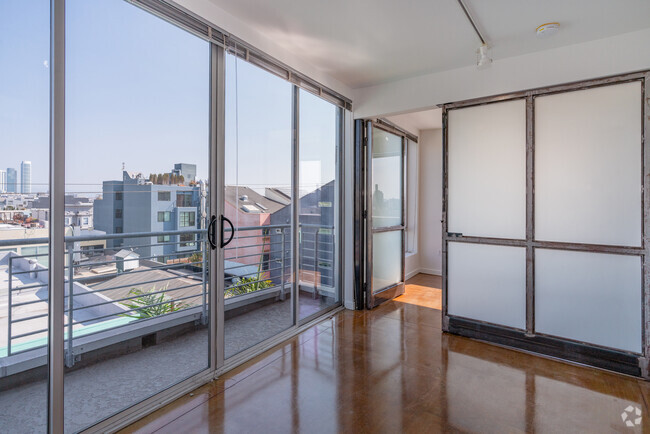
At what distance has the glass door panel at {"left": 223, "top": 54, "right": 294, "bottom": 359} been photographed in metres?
2.49

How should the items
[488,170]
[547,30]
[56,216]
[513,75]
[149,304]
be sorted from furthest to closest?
1. [488,170]
2. [513,75]
3. [547,30]
4. [149,304]
5. [56,216]

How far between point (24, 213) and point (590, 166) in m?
3.59

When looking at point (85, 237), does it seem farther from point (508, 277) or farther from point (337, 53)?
point (508, 277)

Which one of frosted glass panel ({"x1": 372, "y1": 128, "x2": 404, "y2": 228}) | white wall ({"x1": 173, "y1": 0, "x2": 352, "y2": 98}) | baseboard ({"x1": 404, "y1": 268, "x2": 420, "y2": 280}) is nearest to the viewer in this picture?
white wall ({"x1": 173, "y1": 0, "x2": 352, "y2": 98})

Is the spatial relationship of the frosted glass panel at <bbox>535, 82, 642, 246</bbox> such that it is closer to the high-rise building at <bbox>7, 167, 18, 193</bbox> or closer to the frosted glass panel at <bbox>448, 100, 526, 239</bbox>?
the frosted glass panel at <bbox>448, 100, 526, 239</bbox>

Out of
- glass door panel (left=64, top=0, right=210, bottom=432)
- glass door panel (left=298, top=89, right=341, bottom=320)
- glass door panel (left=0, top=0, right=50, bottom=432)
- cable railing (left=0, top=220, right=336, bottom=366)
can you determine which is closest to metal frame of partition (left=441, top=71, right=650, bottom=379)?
glass door panel (left=298, top=89, right=341, bottom=320)

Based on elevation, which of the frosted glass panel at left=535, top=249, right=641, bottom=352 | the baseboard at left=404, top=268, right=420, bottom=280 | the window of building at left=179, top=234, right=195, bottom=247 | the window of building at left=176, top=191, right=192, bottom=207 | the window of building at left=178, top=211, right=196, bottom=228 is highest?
the window of building at left=176, top=191, right=192, bottom=207

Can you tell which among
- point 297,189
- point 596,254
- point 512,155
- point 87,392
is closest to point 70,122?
point 87,392

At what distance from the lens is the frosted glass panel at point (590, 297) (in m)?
2.51

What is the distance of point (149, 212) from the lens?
Result: 6.57ft

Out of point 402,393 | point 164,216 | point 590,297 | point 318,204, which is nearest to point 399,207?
point 318,204

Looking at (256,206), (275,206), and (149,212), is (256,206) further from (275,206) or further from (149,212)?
(149,212)

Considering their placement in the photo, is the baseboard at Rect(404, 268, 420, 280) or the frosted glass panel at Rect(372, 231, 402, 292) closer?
the frosted glass panel at Rect(372, 231, 402, 292)

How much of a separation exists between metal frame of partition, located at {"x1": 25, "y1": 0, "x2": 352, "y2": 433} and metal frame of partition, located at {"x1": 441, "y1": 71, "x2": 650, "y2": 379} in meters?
1.37
